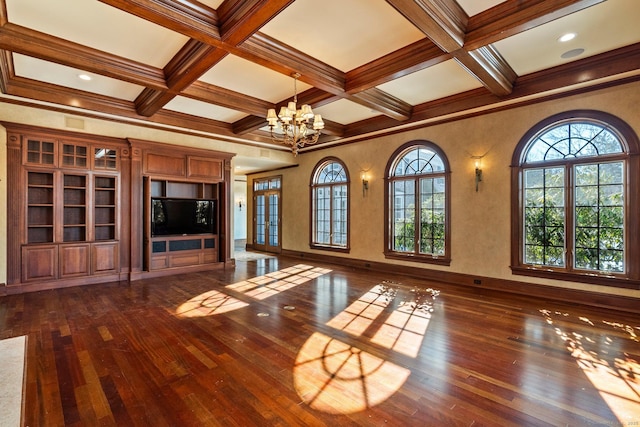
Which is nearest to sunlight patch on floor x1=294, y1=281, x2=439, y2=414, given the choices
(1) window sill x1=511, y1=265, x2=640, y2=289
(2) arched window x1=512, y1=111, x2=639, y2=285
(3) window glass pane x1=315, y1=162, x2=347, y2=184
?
(1) window sill x1=511, y1=265, x2=640, y2=289

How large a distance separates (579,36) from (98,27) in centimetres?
564

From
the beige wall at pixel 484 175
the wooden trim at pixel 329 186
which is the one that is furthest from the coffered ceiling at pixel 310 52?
the wooden trim at pixel 329 186

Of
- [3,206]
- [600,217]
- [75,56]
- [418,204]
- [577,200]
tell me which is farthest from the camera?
[418,204]

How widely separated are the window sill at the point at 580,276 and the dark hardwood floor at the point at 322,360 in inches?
16.4

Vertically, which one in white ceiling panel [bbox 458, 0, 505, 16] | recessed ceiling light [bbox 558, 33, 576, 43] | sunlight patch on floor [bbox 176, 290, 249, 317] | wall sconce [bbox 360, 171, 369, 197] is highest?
white ceiling panel [bbox 458, 0, 505, 16]

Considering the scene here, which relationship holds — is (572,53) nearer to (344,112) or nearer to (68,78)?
(344,112)

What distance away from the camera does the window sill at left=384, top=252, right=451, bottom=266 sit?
633 centimetres

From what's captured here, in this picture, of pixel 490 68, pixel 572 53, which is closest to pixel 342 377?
pixel 490 68

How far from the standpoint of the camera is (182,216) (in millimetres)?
7301

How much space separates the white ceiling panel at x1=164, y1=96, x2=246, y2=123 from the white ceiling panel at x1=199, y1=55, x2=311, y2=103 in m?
1.06

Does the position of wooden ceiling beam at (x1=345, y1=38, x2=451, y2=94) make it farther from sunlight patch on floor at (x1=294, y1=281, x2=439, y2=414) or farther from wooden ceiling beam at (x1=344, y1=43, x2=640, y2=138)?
sunlight patch on floor at (x1=294, y1=281, x2=439, y2=414)

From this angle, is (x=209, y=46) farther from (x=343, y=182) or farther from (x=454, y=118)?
(x=343, y=182)

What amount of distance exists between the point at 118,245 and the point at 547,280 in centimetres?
795

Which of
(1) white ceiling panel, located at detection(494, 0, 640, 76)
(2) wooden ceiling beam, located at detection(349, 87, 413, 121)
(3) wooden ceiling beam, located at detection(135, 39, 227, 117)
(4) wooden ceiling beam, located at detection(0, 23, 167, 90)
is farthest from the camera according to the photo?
(2) wooden ceiling beam, located at detection(349, 87, 413, 121)
